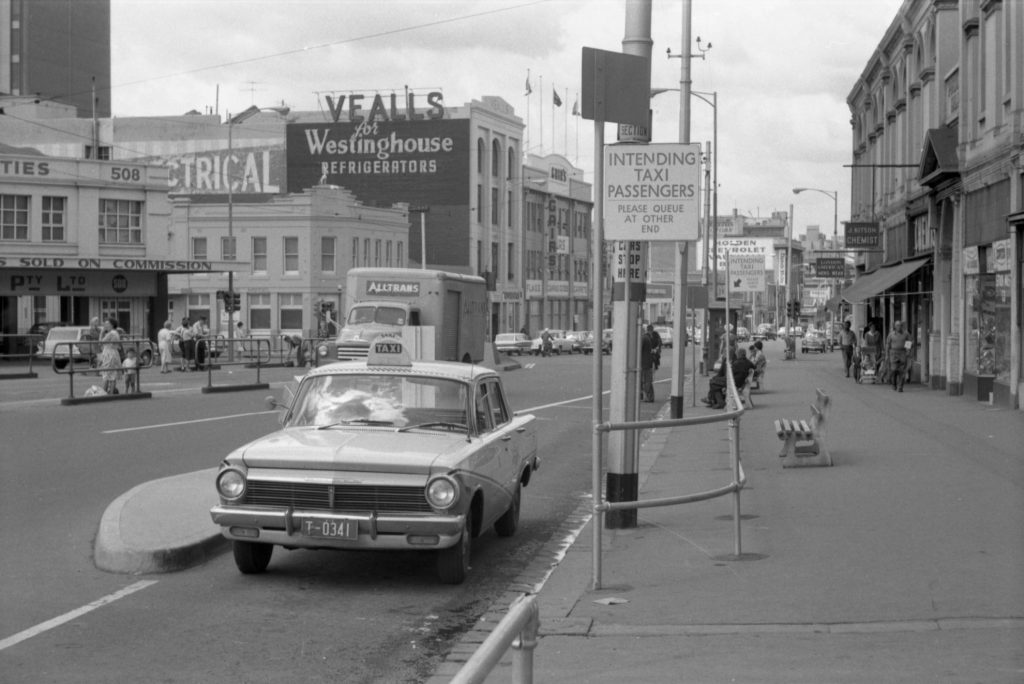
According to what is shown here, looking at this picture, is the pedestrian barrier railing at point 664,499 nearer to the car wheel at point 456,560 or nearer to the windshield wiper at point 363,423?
the car wheel at point 456,560

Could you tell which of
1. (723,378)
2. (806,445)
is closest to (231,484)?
(806,445)

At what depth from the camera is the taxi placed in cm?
873

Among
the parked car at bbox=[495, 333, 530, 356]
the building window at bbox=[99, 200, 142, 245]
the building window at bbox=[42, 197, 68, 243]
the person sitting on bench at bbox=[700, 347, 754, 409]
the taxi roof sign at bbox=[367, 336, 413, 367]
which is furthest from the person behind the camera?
the parked car at bbox=[495, 333, 530, 356]

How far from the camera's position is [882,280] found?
37125mm

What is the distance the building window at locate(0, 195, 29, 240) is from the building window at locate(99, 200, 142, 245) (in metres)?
3.24

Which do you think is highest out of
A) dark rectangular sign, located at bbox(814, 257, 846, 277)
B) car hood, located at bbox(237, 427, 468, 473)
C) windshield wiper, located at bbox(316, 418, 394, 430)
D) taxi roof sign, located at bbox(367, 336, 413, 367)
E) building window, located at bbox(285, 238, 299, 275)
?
building window, located at bbox(285, 238, 299, 275)

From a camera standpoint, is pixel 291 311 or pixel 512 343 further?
pixel 512 343

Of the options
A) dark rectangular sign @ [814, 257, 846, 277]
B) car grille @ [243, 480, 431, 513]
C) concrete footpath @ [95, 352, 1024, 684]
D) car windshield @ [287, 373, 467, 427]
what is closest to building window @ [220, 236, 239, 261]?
dark rectangular sign @ [814, 257, 846, 277]

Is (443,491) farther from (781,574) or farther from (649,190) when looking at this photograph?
(649,190)

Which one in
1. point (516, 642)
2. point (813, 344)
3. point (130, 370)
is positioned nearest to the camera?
point (516, 642)

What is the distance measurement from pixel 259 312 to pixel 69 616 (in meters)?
66.3

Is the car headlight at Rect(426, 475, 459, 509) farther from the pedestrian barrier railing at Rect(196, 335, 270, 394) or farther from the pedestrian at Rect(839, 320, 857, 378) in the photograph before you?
the pedestrian at Rect(839, 320, 857, 378)

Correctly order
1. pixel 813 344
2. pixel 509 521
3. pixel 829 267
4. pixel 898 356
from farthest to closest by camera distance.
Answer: pixel 813 344 < pixel 829 267 < pixel 898 356 < pixel 509 521

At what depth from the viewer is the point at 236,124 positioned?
91188 mm
